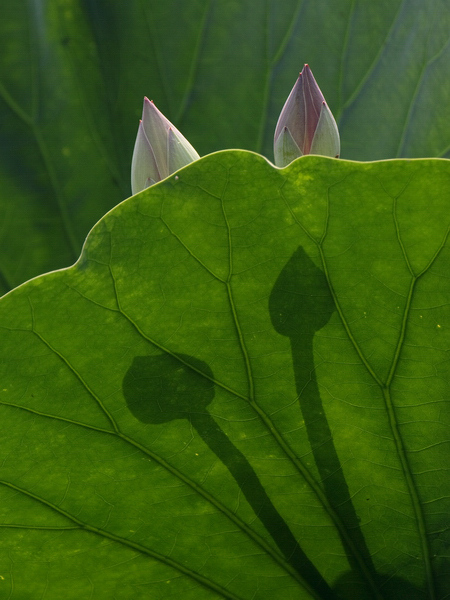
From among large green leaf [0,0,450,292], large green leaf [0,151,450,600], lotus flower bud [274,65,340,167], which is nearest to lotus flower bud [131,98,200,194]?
lotus flower bud [274,65,340,167]

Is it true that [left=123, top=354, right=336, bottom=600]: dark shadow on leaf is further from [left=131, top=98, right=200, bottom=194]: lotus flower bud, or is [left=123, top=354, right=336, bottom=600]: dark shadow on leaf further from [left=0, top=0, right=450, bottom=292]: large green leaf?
[left=0, top=0, right=450, bottom=292]: large green leaf

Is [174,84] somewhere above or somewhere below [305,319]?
above

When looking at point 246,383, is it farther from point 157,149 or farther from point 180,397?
point 157,149

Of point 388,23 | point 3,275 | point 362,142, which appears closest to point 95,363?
point 3,275

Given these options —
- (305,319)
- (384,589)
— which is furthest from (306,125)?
(384,589)

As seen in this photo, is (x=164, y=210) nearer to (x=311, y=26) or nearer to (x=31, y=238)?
(x=31, y=238)

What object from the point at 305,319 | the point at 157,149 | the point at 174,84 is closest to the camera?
the point at 305,319

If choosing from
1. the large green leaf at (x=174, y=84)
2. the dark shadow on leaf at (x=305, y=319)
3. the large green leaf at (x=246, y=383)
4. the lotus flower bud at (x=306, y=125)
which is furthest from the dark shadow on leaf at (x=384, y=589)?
the large green leaf at (x=174, y=84)
